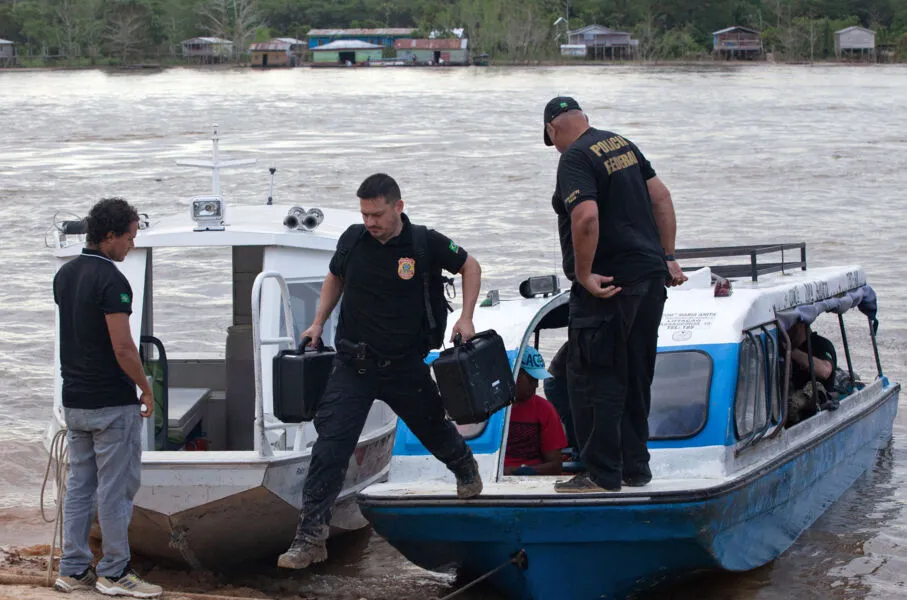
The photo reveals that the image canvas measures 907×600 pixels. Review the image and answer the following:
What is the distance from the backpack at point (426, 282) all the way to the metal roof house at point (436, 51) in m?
152

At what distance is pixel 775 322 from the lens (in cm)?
828

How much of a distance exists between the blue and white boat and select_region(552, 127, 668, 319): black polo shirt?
107 cm

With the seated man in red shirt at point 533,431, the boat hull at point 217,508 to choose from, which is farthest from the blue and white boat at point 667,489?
the boat hull at point 217,508

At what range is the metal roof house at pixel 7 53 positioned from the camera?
14625 centimetres

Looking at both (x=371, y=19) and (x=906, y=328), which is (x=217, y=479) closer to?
(x=906, y=328)

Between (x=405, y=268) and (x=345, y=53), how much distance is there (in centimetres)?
15760

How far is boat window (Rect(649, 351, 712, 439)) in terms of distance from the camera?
752cm

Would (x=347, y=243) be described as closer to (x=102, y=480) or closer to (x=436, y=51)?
(x=102, y=480)

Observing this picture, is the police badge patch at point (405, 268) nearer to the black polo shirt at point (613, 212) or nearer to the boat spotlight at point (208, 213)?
the black polo shirt at point (613, 212)

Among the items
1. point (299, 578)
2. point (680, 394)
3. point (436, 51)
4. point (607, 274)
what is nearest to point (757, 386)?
point (680, 394)

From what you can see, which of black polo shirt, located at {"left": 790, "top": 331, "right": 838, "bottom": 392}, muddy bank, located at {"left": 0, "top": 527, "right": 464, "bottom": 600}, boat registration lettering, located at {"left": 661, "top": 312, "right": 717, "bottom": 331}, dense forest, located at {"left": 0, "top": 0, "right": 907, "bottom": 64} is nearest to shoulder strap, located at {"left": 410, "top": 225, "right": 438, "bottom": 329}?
boat registration lettering, located at {"left": 661, "top": 312, "right": 717, "bottom": 331}

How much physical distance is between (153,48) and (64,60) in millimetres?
11317

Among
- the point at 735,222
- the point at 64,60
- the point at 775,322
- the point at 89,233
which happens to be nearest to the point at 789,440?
the point at 775,322

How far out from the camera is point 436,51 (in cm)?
15738
